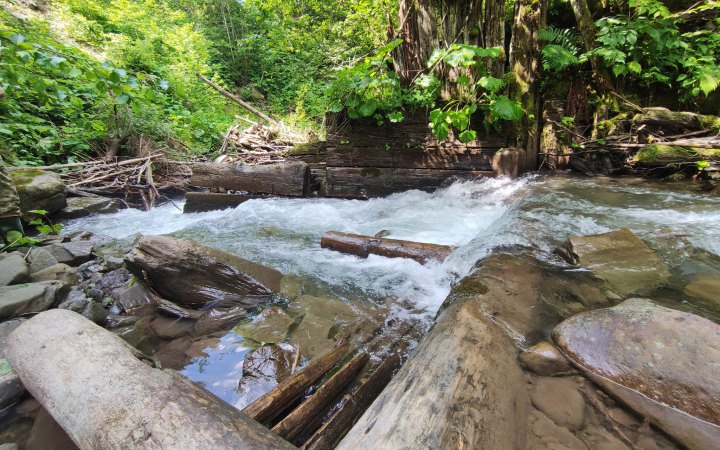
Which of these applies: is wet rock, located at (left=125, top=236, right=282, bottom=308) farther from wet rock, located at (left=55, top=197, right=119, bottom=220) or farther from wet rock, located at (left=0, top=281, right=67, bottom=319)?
wet rock, located at (left=55, top=197, right=119, bottom=220)

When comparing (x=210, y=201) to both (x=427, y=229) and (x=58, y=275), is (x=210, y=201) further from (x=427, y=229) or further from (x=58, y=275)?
(x=427, y=229)

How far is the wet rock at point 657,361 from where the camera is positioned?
1243 mm

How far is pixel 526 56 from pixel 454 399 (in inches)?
252

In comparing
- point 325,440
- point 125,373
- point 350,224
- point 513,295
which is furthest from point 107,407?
point 350,224

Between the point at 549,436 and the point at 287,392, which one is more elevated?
the point at 549,436

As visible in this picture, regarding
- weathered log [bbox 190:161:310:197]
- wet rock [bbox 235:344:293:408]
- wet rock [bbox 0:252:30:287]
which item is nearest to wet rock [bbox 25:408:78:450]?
wet rock [bbox 235:344:293:408]

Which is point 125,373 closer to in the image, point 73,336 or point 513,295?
point 73,336

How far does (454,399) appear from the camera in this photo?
47.1 inches

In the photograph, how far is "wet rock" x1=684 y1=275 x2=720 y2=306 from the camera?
2.08m

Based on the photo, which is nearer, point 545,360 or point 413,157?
point 545,360

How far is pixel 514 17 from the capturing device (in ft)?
18.9

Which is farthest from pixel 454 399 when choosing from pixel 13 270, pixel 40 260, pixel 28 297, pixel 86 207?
pixel 86 207

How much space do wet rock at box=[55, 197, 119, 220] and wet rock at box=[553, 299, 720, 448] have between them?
7.40 m

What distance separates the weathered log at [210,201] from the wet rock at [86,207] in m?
1.39
